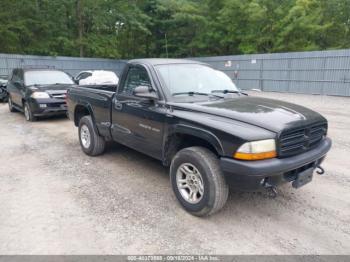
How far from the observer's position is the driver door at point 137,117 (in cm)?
395

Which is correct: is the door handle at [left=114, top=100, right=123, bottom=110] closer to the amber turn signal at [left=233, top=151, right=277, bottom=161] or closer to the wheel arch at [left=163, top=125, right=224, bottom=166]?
the wheel arch at [left=163, top=125, right=224, bottom=166]

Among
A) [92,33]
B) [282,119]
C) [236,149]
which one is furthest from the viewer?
[92,33]

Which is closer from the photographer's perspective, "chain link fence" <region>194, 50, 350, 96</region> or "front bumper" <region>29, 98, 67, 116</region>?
"front bumper" <region>29, 98, 67, 116</region>

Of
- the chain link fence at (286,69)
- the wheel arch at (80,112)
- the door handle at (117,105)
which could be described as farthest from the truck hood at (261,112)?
the chain link fence at (286,69)

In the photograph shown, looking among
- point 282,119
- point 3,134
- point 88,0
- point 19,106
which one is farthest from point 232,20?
point 282,119

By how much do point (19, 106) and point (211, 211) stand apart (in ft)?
31.1

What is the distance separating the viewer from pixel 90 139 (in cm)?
567

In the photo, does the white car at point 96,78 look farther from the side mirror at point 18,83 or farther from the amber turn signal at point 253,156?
the amber turn signal at point 253,156

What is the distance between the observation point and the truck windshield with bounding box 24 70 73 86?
9782 millimetres

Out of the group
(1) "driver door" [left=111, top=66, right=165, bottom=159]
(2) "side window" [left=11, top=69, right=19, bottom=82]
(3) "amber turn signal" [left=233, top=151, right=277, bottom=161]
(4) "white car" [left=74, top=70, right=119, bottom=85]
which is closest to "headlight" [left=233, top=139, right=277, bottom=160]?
(3) "amber turn signal" [left=233, top=151, right=277, bottom=161]

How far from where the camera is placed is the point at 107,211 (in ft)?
11.9

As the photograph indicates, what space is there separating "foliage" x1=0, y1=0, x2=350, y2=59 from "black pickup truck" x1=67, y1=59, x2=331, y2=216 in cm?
1998

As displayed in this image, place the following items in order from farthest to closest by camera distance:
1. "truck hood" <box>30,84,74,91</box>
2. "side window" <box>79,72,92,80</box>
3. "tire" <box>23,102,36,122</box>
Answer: "side window" <box>79,72,92,80</box> < "tire" <box>23,102,36,122</box> < "truck hood" <box>30,84,74,91</box>

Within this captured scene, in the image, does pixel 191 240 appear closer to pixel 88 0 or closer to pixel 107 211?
pixel 107 211
